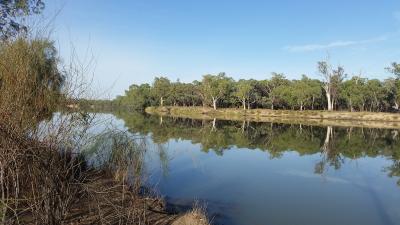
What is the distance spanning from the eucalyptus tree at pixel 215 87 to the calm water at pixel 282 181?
59.7m

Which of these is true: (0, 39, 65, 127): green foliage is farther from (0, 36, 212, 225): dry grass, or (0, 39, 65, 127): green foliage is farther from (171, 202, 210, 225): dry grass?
(171, 202, 210, 225): dry grass

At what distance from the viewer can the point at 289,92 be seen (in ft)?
266

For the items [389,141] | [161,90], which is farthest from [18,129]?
[161,90]

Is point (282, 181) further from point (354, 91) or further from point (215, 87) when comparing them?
point (215, 87)

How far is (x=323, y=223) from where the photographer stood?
10438mm

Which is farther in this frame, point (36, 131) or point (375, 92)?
point (375, 92)

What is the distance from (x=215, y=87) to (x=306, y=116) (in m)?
24.4

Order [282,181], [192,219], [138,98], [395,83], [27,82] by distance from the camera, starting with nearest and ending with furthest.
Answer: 1. [27,82]
2. [192,219]
3. [282,181]
4. [395,83]
5. [138,98]

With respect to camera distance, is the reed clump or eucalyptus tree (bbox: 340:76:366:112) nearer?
the reed clump

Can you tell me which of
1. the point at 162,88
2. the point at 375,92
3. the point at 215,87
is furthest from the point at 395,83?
the point at 162,88

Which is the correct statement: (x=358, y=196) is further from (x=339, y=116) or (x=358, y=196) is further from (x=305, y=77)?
(x=305, y=77)

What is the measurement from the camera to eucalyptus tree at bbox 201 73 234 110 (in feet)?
290

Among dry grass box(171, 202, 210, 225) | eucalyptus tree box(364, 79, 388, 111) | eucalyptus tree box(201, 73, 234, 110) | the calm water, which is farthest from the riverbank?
dry grass box(171, 202, 210, 225)

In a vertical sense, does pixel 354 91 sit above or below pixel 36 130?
above
